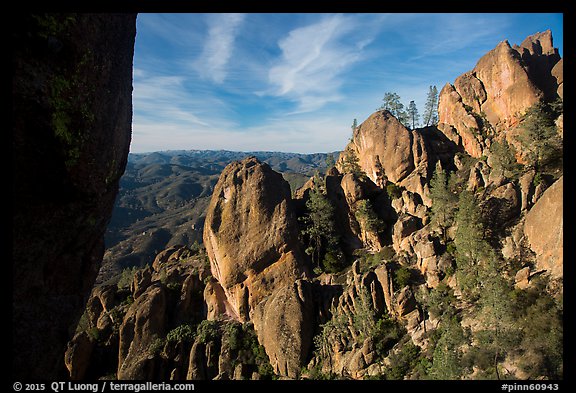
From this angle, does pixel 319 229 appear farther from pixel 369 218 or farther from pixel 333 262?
pixel 369 218

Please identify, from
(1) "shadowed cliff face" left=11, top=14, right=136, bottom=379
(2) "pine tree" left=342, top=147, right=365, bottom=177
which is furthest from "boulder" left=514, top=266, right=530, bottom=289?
(2) "pine tree" left=342, top=147, right=365, bottom=177

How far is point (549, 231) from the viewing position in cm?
2494

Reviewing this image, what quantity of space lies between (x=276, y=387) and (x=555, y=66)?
78442mm

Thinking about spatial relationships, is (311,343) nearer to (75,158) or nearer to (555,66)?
(75,158)

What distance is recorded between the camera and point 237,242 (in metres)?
44.1

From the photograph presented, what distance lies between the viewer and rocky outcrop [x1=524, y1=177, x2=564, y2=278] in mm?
23500

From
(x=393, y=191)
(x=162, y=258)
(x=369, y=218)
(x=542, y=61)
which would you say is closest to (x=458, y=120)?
(x=542, y=61)

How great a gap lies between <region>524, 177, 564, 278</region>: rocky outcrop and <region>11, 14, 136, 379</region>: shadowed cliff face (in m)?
35.1

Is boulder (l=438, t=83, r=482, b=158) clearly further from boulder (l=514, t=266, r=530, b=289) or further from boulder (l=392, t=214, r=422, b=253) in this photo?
boulder (l=514, t=266, r=530, b=289)

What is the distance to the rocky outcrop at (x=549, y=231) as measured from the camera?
23.5m

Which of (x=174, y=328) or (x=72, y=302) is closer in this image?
(x=72, y=302)

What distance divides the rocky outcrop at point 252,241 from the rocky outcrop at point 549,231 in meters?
29.2

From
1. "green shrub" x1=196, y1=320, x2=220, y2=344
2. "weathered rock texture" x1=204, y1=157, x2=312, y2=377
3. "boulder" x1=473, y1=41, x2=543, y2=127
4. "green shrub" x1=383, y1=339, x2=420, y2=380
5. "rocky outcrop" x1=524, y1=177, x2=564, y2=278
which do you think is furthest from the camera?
"boulder" x1=473, y1=41, x2=543, y2=127
